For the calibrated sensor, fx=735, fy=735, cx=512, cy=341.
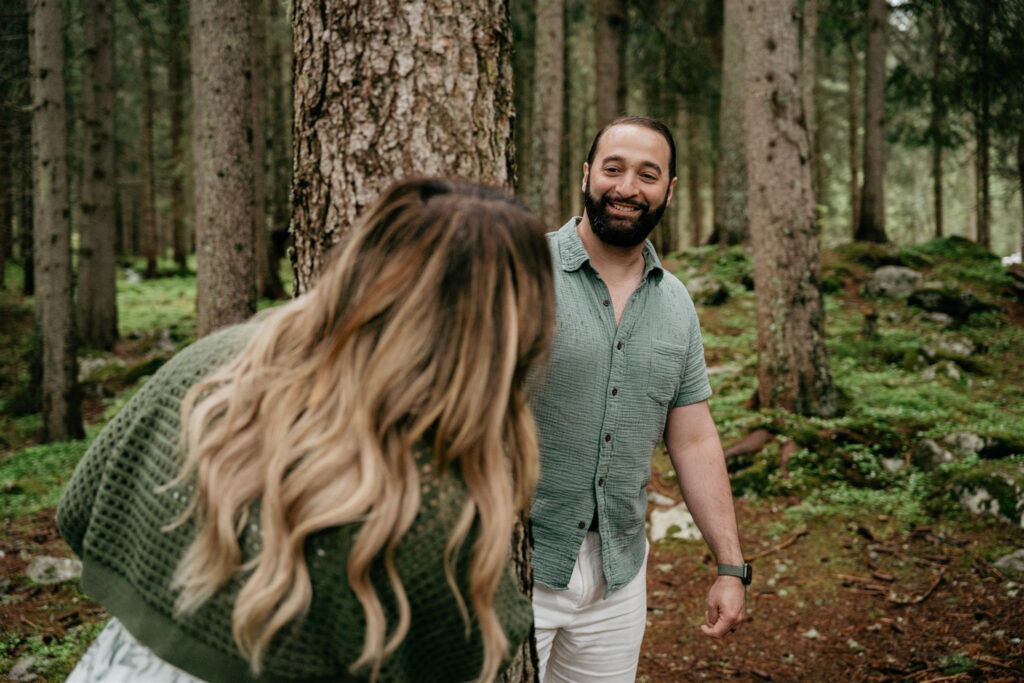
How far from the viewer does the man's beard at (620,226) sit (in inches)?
107

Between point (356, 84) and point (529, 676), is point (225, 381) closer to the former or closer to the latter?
point (356, 84)

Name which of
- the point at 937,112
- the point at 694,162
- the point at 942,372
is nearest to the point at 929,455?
the point at 942,372

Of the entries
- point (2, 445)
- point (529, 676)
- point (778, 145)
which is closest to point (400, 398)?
point (529, 676)

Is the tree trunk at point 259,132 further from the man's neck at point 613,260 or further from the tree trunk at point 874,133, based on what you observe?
the man's neck at point 613,260

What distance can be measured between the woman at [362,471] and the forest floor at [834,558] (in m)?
3.45

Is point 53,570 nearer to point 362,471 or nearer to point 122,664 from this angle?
point 122,664

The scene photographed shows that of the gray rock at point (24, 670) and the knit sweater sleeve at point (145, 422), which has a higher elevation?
the knit sweater sleeve at point (145, 422)

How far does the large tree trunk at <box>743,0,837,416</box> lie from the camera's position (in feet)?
22.9

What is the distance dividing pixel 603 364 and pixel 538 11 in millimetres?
9978

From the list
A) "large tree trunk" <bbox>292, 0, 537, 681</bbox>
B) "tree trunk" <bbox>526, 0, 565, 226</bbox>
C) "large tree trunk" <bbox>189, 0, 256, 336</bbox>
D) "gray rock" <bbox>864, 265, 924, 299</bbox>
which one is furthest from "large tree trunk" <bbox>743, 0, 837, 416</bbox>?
"large tree trunk" <bbox>292, 0, 537, 681</bbox>

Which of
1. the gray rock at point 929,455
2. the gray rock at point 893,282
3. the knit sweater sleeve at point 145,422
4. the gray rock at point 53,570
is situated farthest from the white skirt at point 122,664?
the gray rock at point 893,282

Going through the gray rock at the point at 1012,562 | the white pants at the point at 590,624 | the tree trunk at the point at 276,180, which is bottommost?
the gray rock at the point at 1012,562

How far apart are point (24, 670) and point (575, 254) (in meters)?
4.00

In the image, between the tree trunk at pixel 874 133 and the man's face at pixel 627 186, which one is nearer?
the man's face at pixel 627 186
